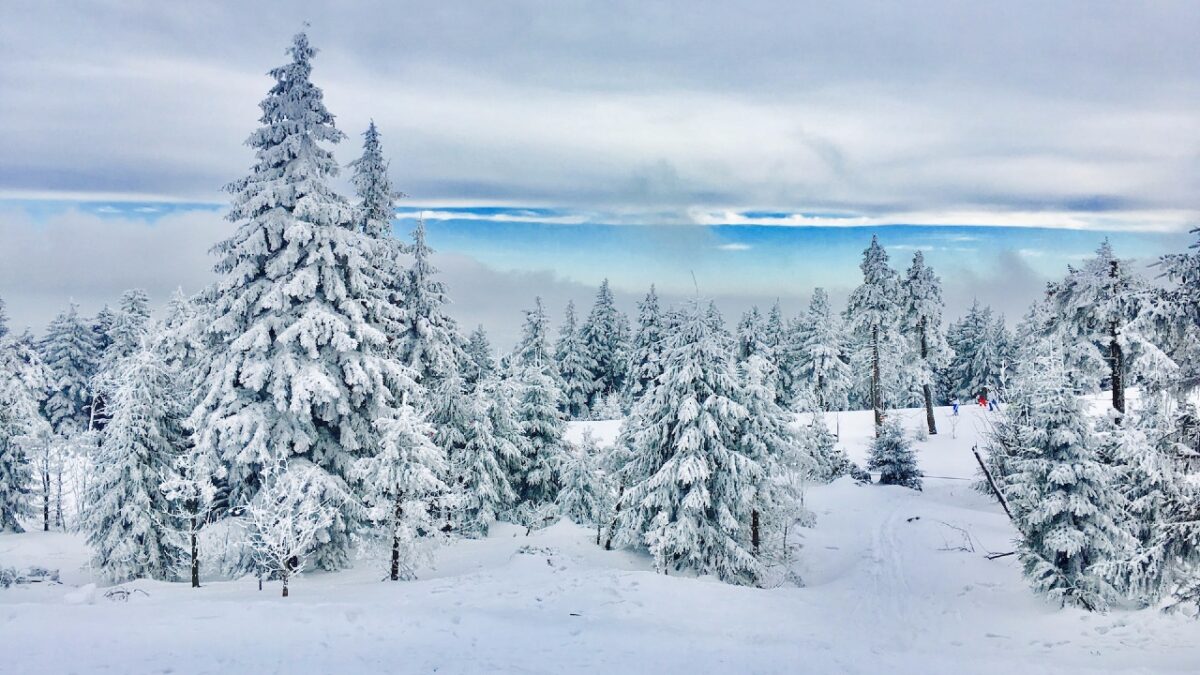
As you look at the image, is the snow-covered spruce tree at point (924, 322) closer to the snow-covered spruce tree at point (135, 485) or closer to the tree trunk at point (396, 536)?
the tree trunk at point (396, 536)

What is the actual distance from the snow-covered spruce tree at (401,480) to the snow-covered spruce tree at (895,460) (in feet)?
91.2

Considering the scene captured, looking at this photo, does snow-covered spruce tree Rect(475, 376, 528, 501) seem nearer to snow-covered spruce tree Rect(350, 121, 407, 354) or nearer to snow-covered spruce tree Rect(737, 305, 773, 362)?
snow-covered spruce tree Rect(350, 121, 407, 354)

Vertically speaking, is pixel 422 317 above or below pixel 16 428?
above

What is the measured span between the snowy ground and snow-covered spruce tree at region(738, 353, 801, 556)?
8.82 feet

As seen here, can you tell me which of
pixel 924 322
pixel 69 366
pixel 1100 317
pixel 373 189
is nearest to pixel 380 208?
pixel 373 189

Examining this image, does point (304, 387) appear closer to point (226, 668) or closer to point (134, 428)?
point (134, 428)

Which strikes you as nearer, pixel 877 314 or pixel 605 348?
pixel 877 314

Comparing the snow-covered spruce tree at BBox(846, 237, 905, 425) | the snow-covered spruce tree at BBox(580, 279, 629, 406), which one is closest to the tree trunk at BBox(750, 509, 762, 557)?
the snow-covered spruce tree at BBox(846, 237, 905, 425)

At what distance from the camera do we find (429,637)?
12.4 metres

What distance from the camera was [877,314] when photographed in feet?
144

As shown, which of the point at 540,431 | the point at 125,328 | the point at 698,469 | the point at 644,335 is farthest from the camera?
the point at 644,335

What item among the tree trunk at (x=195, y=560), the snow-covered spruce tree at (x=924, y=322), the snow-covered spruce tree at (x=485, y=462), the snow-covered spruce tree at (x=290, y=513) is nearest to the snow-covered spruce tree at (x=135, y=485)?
the tree trunk at (x=195, y=560)

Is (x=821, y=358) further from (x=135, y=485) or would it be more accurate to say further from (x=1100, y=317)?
(x=135, y=485)

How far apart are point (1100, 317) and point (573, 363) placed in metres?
46.7
